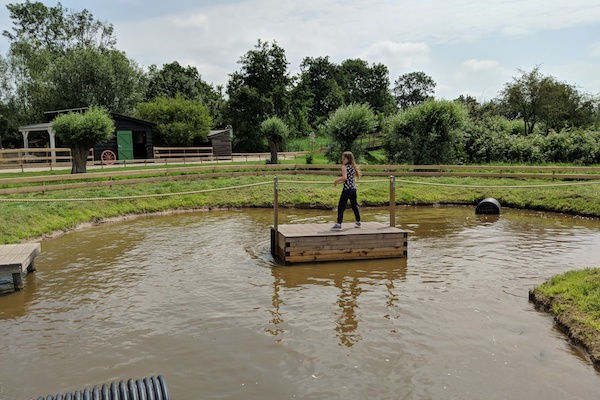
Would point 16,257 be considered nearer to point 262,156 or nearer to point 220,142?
point 220,142

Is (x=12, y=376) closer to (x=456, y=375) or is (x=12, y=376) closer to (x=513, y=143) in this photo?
(x=456, y=375)

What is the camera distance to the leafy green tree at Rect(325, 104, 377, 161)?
28375 millimetres

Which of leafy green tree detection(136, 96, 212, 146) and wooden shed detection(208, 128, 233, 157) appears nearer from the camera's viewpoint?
leafy green tree detection(136, 96, 212, 146)

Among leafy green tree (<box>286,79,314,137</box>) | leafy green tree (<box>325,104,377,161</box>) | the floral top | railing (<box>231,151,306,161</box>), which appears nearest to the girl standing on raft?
the floral top

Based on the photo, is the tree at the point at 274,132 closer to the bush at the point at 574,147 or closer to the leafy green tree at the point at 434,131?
the leafy green tree at the point at 434,131

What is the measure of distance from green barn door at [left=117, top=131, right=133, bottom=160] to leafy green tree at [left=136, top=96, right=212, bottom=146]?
7495 mm

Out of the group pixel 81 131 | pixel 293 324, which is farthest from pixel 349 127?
pixel 293 324

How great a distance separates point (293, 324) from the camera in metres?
7.09

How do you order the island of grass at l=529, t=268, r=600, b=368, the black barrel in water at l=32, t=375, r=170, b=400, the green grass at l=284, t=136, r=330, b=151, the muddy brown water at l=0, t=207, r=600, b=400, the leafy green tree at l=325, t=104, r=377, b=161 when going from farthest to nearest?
the green grass at l=284, t=136, r=330, b=151, the leafy green tree at l=325, t=104, r=377, b=161, the island of grass at l=529, t=268, r=600, b=368, the muddy brown water at l=0, t=207, r=600, b=400, the black barrel in water at l=32, t=375, r=170, b=400

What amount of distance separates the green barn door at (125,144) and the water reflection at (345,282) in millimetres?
27448

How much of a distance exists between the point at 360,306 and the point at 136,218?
38.4ft

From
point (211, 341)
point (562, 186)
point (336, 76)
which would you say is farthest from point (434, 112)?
point (336, 76)

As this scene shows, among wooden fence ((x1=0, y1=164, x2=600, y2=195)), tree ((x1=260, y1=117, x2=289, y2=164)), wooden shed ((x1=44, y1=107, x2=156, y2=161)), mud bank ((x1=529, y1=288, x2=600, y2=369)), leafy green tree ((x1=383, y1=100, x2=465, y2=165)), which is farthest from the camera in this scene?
wooden shed ((x1=44, y1=107, x2=156, y2=161))

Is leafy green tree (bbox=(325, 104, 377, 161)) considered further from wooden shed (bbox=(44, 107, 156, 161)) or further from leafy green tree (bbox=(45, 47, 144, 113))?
leafy green tree (bbox=(45, 47, 144, 113))
